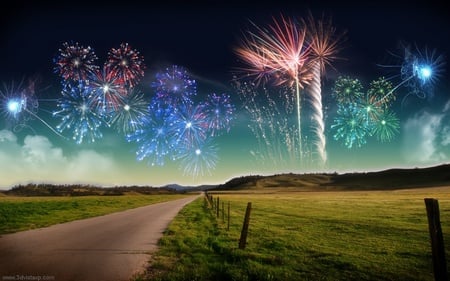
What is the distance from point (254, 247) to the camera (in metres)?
14.6

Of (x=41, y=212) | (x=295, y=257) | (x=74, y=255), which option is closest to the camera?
(x=74, y=255)

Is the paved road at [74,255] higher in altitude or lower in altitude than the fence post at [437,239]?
lower

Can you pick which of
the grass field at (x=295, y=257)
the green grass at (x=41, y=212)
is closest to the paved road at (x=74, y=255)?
the grass field at (x=295, y=257)

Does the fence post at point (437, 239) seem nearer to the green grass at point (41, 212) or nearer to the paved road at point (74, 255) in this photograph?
the paved road at point (74, 255)

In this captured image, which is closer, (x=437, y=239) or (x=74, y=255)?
(x=437, y=239)

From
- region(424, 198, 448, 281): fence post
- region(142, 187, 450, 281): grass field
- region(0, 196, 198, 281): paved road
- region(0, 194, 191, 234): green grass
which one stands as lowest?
region(142, 187, 450, 281): grass field

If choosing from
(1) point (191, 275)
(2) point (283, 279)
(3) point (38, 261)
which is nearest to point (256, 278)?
(2) point (283, 279)

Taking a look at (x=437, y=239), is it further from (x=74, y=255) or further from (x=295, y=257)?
(x=74, y=255)

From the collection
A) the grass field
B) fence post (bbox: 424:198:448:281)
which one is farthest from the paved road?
fence post (bbox: 424:198:448:281)

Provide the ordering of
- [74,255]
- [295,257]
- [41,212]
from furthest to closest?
[41,212], [295,257], [74,255]

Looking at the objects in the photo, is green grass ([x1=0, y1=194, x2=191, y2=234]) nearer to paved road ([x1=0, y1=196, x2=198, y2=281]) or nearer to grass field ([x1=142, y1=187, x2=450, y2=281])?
paved road ([x1=0, y1=196, x2=198, y2=281])

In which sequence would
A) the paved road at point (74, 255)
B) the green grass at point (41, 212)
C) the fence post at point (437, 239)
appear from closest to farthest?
1. the fence post at point (437, 239)
2. the paved road at point (74, 255)
3. the green grass at point (41, 212)

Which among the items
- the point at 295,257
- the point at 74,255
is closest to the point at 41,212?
the point at 74,255

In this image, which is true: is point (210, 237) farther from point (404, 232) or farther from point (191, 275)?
point (404, 232)
